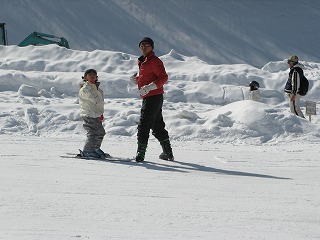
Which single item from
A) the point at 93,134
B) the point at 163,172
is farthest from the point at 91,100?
the point at 163,172

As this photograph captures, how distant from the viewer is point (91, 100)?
6980 mm

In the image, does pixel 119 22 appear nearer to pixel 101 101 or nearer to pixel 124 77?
pixel 124 77

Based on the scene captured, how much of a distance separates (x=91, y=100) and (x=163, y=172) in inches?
53.4

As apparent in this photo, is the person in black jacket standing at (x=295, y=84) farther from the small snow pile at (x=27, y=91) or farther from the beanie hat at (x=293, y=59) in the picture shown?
the small snow pile at (x=27, y=91)

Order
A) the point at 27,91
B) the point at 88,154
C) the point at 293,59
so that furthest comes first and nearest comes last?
the point at 27,91 → the point at 293,59 → the point at 88,154

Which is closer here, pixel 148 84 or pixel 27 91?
pixel 148 84

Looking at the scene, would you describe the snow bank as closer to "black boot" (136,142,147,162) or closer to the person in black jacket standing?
the person in black jacket standing

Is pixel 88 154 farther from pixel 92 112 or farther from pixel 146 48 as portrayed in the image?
pixel 146 48

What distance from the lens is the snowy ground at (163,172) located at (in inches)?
149

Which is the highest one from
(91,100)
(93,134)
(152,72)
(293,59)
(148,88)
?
(293,59)

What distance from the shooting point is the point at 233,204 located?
4.53m

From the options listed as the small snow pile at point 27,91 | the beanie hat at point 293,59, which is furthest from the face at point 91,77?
the small snow pile at point 27,91

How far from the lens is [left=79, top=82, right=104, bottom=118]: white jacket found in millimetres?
6969

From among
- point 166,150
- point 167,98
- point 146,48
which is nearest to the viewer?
point 146,48
